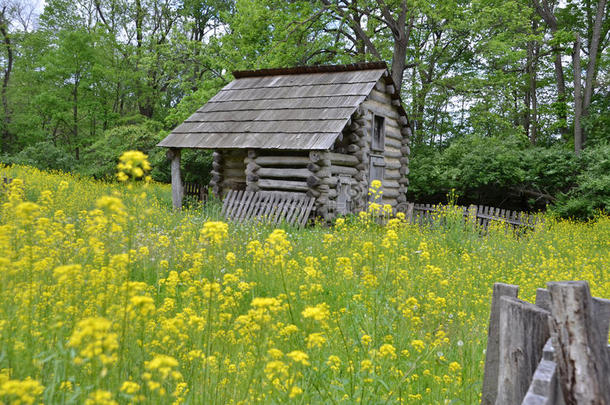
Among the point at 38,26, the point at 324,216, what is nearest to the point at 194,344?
the point at 324,216

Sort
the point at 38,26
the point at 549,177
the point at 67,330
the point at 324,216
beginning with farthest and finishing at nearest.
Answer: the point at 38,26 → the point at 549,177 → the point at 324,216 → the point at 67,330

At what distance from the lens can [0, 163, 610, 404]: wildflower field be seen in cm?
182

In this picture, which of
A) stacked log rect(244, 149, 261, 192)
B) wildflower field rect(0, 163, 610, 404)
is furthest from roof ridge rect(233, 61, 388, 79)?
wildflower field rect(0, 163, 610, 404)

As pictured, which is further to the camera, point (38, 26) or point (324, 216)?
point (38, 26)

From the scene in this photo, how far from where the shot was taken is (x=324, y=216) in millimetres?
10758

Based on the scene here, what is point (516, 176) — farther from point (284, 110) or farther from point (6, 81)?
point (6, 81)

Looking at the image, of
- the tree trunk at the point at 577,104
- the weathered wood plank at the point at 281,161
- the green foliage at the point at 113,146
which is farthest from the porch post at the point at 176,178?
the tree trunk at the point at 577,104

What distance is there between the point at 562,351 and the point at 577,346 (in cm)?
5

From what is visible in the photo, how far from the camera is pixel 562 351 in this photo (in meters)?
1.48

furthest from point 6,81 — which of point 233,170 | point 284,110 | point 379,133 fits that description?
point 379,133

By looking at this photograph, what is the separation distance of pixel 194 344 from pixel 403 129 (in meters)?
13.6

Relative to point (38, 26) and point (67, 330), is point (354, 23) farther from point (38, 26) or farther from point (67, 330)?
point (38, 26)

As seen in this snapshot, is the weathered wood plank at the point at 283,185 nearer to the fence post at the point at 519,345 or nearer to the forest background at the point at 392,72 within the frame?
the forest background at the point at 392,72

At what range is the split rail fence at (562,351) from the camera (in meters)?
1.42
